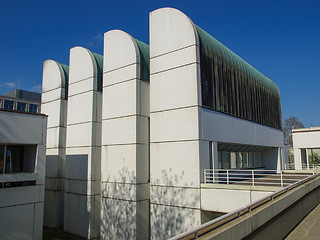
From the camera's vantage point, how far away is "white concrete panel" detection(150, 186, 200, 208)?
15.5m

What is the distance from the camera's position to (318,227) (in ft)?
27.4

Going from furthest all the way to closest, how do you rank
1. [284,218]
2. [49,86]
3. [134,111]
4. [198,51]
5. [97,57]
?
[49,86], [97,57], [134,111], [198,51], [284,218]

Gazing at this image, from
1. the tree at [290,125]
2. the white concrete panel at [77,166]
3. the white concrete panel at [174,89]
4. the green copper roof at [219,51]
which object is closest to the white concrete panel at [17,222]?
the white concrete panel at [77,166]

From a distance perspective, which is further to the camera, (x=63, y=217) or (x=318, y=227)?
(x=63, y=217)

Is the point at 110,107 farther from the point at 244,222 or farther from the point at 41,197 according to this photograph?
the point at 244,222

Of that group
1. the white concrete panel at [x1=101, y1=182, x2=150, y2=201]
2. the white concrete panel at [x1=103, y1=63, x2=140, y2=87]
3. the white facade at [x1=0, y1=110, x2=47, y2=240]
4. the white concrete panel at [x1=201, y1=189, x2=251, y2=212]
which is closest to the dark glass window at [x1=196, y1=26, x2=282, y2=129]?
the white concrete panel at [x1=103, y1=63, x2=140, y2=87]

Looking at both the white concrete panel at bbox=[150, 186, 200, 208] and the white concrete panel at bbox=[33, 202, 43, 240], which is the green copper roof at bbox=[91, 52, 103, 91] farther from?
the white concrete panel at bbox=[33, 202, 43, 240]

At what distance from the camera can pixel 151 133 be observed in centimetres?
1831

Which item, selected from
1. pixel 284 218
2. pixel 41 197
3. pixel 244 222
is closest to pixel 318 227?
pixel 284 218

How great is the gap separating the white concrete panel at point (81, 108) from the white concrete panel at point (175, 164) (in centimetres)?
742

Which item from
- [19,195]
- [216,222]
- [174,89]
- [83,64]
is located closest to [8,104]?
[83,64]

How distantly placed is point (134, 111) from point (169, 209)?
716 cm

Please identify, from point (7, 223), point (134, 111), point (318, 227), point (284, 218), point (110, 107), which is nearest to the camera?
point (284, 218)

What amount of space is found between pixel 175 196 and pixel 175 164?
6.62 ft
